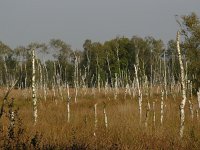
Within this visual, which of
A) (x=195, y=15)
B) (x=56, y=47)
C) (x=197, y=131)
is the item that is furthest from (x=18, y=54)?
(x=197, y=131)

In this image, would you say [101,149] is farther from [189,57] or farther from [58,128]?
[189,57]

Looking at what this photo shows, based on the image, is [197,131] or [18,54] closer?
[197,131]

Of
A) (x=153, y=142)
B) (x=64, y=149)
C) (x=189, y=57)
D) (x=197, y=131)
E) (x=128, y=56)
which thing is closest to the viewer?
(x=64, y=149)

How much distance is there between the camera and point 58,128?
11.7 metres

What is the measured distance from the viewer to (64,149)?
716 centimetres

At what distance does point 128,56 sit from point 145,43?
16.3 feet

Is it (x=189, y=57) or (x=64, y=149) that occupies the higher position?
(x=189, y=57)

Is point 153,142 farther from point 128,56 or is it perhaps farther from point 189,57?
point 128,56

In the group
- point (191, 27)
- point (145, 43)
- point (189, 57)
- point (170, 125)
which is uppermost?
point (145, 43)

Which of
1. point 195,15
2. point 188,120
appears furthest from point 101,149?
point 195,15

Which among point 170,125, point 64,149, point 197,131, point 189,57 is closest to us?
point 64,149

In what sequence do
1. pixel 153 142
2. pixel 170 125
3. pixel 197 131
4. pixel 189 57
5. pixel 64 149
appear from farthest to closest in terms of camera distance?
pixel 189 57 → pixel 170 125 → pixel 197 131 → pixel 153 142 → pixel 64 149

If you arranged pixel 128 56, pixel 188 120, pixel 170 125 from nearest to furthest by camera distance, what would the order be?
pixel 170 125, pixel 188 120, pixel 128 56

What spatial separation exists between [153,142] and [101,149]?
153 cm
